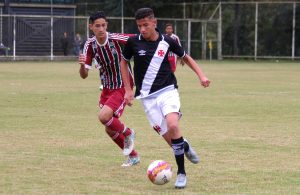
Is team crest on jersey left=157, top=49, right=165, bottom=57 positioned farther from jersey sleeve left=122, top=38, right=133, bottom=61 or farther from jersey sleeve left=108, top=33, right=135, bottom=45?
jersey sleeve left=108, top=33, right=135, bottom=45

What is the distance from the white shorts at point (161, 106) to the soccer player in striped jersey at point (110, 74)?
3.51 ft

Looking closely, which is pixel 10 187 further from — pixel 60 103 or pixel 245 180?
pixel 60 103

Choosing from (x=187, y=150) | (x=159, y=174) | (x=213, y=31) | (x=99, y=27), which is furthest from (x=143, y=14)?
(x=213, y=31)

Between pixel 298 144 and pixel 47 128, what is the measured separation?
449 cm

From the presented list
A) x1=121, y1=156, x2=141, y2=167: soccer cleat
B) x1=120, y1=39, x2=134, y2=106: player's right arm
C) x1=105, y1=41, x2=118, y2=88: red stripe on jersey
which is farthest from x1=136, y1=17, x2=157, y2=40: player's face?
x1=121, y1=156, x2=141, y2=167: soccer cleat

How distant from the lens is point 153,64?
8.40m

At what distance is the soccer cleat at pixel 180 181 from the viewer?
7.78 m

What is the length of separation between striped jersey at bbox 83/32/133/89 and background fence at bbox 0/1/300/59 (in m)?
36.0

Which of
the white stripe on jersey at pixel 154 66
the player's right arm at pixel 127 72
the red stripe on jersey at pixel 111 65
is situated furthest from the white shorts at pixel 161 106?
the red stripe on jersey at pixel 111 65

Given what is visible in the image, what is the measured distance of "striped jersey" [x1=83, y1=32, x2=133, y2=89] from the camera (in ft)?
31.7

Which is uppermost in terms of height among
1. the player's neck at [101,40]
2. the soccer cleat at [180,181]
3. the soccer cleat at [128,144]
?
the player's neck at [101,40]

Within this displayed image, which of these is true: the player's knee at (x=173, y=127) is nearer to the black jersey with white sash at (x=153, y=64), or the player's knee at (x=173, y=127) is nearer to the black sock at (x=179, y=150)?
the black sock at (x=179, y=150)

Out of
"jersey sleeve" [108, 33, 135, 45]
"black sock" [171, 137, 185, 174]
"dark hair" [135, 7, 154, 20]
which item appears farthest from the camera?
"jersey sleeve" [108, 33, 135, 45]

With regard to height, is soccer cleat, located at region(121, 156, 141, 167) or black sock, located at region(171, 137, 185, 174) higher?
black sock, located at region(171, 137, 185, 174)
